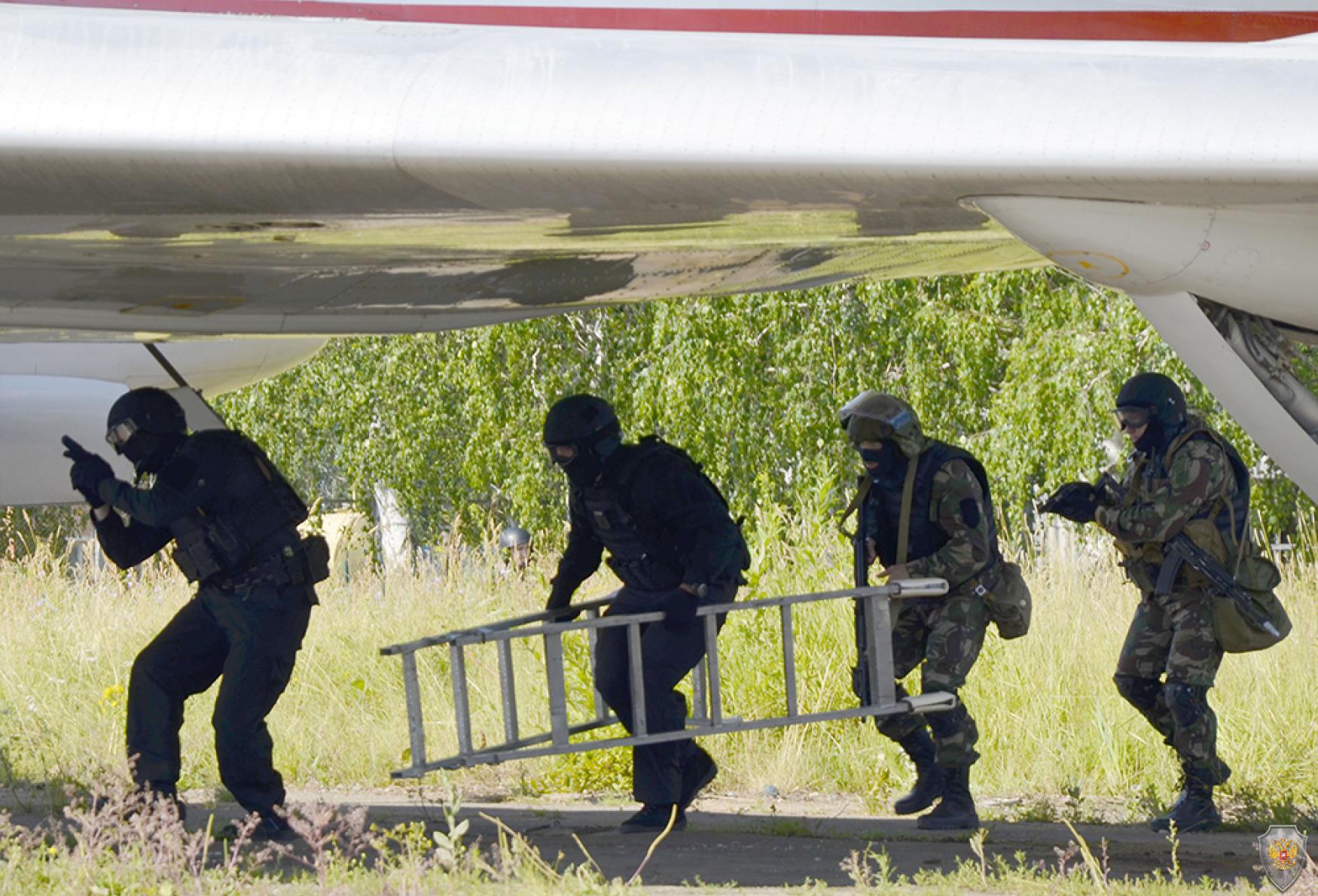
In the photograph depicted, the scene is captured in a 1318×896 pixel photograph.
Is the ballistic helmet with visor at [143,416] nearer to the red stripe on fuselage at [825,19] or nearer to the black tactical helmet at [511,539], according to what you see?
the red stripe on fuselage at [825,19]

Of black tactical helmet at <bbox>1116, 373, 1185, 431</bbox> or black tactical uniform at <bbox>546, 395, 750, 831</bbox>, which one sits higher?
black tactical helmet at <bbox>1116, 373, 1185, 431</bbox>

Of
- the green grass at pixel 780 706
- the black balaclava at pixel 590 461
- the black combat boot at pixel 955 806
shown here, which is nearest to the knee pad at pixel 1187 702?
the green grass at pixel 780 706

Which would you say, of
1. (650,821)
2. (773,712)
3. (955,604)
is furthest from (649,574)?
(773,712)

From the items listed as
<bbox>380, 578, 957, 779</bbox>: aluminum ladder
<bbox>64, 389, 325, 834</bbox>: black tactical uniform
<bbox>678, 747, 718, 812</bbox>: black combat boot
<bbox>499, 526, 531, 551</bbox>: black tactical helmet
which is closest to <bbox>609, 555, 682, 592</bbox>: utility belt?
<bbox>380, 578, 957, 779</bbox>: aluminum ladder

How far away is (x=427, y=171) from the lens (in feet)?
17.5

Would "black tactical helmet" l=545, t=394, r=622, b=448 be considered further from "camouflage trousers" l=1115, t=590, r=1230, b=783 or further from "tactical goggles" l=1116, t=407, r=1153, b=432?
"camouflage trousers" l=1115, t=590, r=1230, b=783

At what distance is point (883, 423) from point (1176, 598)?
1400 mm

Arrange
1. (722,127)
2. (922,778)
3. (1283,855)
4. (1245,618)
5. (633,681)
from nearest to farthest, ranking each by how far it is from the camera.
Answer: (722,127), (1283,855), (633,681), (1245,618), (922,778)

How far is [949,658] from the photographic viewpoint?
7.16 metres

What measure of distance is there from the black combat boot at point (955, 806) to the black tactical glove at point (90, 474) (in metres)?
3.74

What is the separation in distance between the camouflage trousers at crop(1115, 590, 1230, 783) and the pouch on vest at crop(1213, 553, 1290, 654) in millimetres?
60

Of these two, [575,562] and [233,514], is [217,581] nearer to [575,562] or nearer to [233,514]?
[233,514]

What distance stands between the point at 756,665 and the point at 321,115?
4928mm

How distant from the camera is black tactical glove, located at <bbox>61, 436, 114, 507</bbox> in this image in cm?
707
